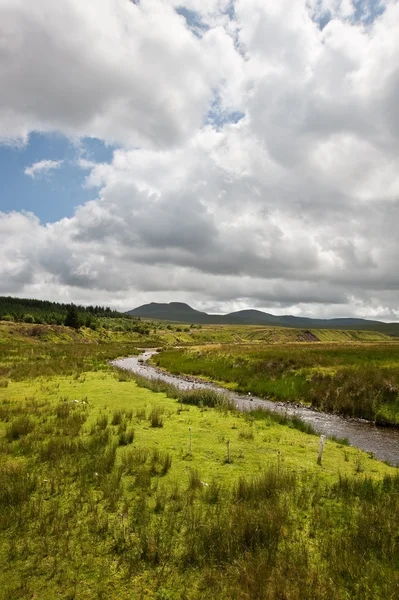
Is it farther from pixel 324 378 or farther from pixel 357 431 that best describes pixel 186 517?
pixel 324 378

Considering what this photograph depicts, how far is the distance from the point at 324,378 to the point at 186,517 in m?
24.1

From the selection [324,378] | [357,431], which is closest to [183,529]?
[357,431]

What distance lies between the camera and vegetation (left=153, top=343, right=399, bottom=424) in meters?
24.8

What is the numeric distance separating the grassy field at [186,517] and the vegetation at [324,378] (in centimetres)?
1070

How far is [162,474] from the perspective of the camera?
11.0 m

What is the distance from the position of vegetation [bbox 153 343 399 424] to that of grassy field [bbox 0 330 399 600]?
10.7 metres

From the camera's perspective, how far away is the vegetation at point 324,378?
24750 millimetres

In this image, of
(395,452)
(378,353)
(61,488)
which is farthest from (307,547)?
(378,353)

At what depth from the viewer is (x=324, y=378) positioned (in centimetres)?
2992

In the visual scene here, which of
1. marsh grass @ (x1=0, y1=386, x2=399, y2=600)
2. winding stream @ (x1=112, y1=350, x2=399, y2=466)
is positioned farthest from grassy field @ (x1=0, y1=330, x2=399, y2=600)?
winding stream @ (x1=112, y1=350, x2=399, y2=466)

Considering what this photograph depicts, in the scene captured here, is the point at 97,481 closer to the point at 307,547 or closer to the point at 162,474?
the point at 162,474

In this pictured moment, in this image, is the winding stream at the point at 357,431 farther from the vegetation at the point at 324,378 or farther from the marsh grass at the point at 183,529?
the marsh grass at the point at 183,529

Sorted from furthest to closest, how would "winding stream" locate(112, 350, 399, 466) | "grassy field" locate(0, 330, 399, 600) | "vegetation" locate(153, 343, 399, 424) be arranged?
"vegetation" locate(153, 343, 399, 424), "winding stream" locate(112, 350, 399, 466), "grassy field" locate(0, 330, 399, 600)

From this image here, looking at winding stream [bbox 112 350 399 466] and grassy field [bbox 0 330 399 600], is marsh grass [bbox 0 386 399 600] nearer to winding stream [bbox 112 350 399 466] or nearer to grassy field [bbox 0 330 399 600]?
grassy field [bbox 0 330 399 600]
